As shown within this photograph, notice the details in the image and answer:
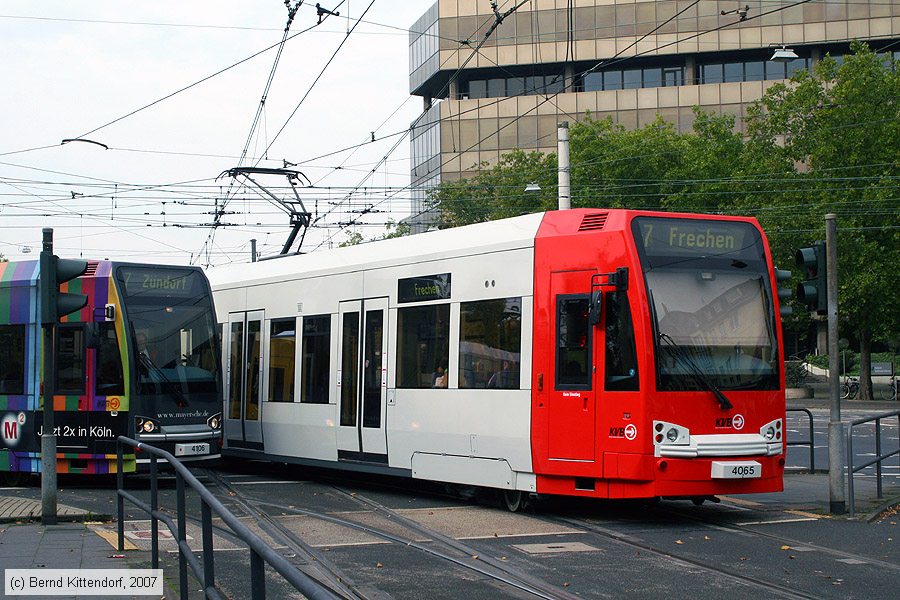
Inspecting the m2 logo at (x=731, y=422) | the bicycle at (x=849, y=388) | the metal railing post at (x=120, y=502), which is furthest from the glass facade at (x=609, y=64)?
the metal railing post at (x=120, y=502)

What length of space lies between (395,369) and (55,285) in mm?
4716

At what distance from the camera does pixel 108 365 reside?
56.9ft

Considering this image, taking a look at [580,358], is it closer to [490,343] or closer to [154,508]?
[490,343]

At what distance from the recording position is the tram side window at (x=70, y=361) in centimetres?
1744

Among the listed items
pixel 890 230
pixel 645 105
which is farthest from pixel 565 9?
pixel 890 230

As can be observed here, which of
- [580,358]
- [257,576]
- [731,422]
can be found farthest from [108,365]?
[257,576]

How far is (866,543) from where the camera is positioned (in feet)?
37.3

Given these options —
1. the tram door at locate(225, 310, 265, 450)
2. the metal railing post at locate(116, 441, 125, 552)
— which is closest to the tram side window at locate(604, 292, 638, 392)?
the metal railing post at locate(116, 441, 125, 552)

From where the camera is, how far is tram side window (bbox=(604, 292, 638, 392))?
1249 centimetres

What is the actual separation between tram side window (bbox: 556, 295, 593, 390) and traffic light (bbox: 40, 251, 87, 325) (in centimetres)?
495

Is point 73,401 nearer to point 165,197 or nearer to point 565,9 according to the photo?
point 165,197

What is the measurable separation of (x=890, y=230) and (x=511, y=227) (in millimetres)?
36331

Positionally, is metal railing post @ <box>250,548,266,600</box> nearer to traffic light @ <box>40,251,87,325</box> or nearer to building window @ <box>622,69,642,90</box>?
traffic light @ <box>40,251,87,325</box>

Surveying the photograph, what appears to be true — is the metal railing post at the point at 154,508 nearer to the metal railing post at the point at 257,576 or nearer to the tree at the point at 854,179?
the metal railing post at the point at 257,576
